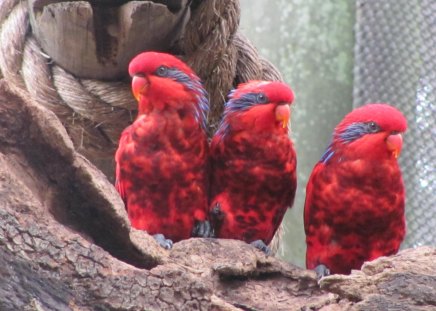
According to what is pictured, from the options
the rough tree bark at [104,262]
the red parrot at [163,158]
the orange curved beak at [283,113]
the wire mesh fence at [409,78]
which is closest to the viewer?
the rough tree bark at [104,262]

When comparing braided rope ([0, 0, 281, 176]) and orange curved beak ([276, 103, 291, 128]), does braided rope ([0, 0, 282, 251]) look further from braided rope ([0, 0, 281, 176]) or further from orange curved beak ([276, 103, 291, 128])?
orange curved beak ([276, 103, 291, 128])

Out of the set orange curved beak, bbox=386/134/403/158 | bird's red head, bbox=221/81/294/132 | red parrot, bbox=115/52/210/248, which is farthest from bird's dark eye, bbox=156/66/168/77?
orange curved beak, bbox=386/134/403/158

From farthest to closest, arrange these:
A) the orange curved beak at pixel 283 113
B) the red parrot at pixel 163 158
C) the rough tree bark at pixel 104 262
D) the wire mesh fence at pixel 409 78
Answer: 1. the wire mesh fence at pixel 409 78
2. the orange curved beak at pixel 283 113
3. the red parrot at pixel 163 158
4. the rough tree bark at pixel 104 262

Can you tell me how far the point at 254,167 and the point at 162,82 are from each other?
426mm

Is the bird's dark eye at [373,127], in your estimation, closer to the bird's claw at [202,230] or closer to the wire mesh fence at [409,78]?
the bird's claw at [202,230]

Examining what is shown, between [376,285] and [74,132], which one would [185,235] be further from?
[376,285]

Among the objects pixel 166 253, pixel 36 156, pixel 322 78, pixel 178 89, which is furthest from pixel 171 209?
pixel 322 78

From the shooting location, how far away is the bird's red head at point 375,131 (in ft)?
9.27

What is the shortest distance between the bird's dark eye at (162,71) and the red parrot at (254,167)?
0.28m

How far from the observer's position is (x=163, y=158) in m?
2.78

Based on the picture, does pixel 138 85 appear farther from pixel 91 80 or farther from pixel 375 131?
pixel 375 131

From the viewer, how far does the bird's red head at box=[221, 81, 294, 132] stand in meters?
2.89

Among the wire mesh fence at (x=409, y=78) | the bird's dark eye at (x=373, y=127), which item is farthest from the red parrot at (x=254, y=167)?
the wire mesh fence at (x=409, y=78)

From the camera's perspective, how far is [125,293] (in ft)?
5.51
